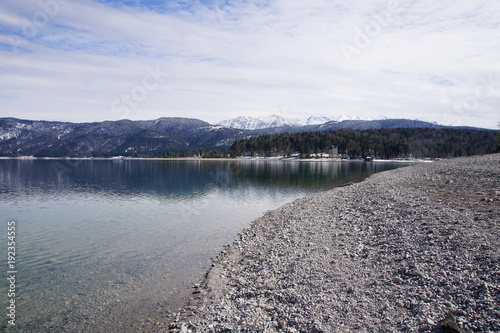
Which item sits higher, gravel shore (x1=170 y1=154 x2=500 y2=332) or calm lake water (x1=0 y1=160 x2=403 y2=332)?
gravel shore (x1=170 y1=154 x2=500 y2=332)

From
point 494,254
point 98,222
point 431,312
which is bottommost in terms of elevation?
point 98,222

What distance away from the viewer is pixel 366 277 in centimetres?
1250

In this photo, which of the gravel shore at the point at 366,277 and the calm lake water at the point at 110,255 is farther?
the calm lake water at the point at 110,255

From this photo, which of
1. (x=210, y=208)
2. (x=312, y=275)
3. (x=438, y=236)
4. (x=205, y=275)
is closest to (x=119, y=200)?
(x=210, y=208)

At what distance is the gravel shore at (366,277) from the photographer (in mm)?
9398

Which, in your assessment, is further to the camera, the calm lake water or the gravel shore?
the calm lake water

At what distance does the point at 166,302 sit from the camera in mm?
13516

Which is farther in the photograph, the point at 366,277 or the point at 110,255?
the point at 110,255

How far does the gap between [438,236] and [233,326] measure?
11.6 m

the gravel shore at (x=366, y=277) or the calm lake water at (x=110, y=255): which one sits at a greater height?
the gravel shore at (x=366, y=277)

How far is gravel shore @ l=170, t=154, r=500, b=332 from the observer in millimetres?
9398

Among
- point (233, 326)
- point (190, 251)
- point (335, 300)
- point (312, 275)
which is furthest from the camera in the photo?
point (190, 251)

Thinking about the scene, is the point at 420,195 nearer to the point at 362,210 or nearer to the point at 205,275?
the point at 362,210

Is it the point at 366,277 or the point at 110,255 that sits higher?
the point at 366,277
